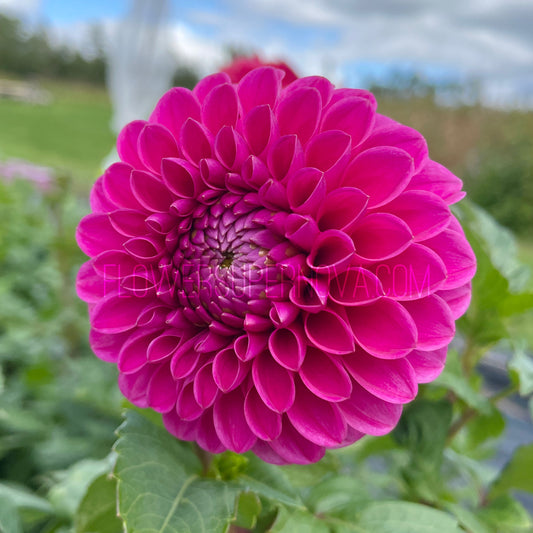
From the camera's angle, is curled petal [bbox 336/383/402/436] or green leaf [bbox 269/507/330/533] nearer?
curled petal [bbox 336/383/402/436]

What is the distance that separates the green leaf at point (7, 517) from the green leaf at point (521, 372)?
0.64m

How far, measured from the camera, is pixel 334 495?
64 centimetres

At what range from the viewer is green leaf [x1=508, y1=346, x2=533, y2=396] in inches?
24.4

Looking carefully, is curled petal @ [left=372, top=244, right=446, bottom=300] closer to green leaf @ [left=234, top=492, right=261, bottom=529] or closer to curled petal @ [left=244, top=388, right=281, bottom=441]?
curled petal @ [left=244, top=388, right=281, bottom=441]

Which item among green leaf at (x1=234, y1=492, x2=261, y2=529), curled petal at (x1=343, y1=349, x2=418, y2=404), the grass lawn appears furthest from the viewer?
the grass lawn

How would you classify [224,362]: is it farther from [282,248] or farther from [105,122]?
[105,122]

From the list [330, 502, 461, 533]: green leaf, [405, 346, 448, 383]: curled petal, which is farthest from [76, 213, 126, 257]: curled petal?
[330, 502, 461, 533]: green leaf

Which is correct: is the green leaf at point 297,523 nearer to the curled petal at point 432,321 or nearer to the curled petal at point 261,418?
the curled petal at point 261,418

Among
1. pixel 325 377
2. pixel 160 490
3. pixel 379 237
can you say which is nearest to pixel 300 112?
pixel 379 237

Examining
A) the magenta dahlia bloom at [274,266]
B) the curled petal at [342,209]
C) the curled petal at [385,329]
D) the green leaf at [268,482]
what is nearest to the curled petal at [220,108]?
the magenta dahlia bloom at [274,266]

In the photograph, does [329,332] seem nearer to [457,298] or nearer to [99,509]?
[457,298]

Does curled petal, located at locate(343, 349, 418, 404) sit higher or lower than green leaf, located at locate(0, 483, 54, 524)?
higher

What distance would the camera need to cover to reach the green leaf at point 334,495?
0.63 metres

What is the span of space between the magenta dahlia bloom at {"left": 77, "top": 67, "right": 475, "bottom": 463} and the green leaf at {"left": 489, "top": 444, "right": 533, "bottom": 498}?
1.44 feet
